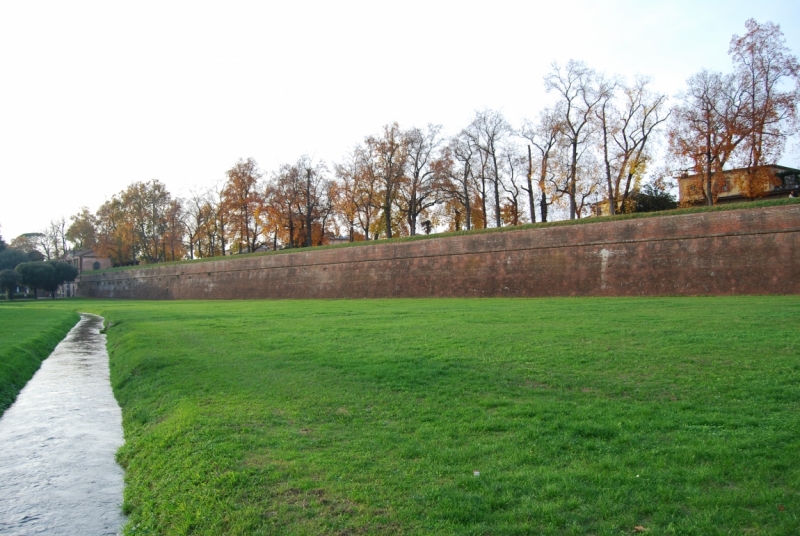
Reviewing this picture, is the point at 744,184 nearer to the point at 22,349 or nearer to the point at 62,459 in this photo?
the point at 22,349

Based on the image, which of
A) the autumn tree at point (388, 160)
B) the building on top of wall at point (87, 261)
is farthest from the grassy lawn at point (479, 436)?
the building on top of wall at point (87, 261)

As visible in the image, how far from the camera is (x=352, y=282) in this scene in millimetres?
33188

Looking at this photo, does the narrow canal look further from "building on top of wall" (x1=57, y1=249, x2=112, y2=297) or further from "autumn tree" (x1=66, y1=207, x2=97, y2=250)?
"building on top of wall" (x1=57, y1=249, x2=112, y2=297)

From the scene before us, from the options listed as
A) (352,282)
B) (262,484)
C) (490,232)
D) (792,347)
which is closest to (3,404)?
(262,484)

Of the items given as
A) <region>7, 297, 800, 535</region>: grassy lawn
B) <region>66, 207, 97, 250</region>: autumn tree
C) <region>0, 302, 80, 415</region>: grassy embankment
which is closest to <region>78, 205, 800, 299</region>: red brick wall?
<region>7, 297, 800, 535</region>: grassy lawn

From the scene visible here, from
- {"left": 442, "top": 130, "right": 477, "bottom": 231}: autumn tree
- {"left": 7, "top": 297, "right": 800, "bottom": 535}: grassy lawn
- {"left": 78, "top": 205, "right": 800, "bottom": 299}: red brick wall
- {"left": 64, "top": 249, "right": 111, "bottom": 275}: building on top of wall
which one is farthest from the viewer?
{"left": 64, "top": 249, "right": 111, "bottom": 275}: building on top of wall

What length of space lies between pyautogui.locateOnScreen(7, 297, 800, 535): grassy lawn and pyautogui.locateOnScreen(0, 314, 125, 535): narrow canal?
0.24 meters

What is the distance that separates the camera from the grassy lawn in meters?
3.58

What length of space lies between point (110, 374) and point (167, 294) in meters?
39.9

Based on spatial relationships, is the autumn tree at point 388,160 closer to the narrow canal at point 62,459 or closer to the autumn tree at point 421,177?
the autumn tree at point 421,177

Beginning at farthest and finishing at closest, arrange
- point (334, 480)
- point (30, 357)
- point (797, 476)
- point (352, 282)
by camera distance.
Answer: point (352, 282) → point (30, 357) → point (334, 480) → point (797, 476)

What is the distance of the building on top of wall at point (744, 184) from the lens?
26.8 meters

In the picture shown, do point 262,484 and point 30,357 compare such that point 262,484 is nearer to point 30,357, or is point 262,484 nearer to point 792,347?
point 792,347

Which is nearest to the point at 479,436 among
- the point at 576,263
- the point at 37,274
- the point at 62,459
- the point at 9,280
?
the point at 62,459
